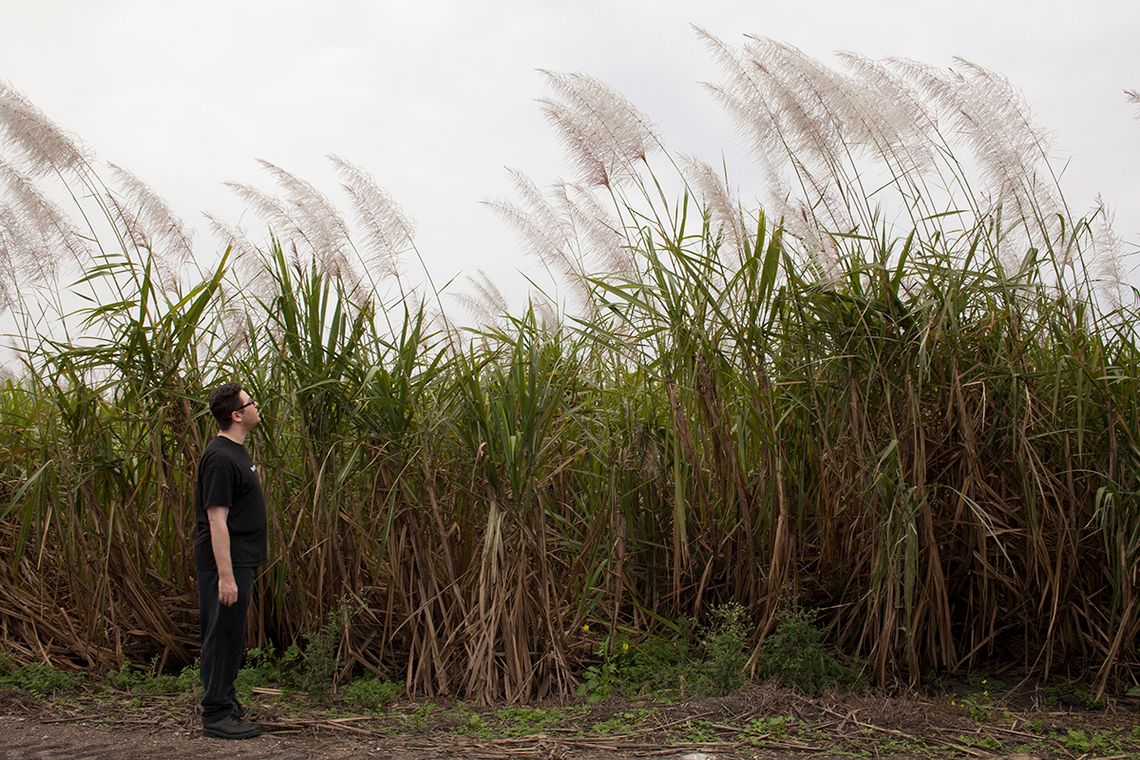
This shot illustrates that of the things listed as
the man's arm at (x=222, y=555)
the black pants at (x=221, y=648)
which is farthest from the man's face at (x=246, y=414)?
the black pants at (x=221, y=648)

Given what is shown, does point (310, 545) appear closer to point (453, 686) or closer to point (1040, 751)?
point (453, 686)

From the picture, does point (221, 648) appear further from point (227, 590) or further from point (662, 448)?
point (662, 448)

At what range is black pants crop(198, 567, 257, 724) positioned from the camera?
12.6 ft

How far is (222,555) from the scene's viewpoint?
3.78 metres

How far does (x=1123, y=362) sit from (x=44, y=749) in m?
4.40

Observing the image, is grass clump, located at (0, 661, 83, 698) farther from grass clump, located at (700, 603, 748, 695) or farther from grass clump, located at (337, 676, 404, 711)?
grass clump, located at (700, 603, 748, 695)

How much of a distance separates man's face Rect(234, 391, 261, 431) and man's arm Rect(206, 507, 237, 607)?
14.3 inches

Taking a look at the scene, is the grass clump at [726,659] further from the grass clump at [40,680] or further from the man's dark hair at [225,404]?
the grass clump at [40,680]

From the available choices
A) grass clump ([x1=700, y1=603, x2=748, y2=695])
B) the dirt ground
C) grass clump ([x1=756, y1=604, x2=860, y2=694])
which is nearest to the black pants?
the dirt ground

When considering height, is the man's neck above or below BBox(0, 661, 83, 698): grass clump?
above

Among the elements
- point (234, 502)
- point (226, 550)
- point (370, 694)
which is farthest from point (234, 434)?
point (370, 694)

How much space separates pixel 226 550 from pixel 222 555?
0.08 feet

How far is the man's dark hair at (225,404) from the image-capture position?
396cm

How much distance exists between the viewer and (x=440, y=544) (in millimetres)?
4316
